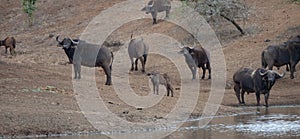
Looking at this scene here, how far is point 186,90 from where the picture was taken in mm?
27609

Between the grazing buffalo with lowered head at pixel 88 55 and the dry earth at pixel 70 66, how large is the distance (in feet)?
2.04

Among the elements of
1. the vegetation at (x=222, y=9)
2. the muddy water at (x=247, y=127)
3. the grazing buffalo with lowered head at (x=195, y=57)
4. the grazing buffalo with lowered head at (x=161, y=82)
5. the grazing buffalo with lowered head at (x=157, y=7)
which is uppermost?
the grazing buffalo with lowered head at (x=157, y=7)

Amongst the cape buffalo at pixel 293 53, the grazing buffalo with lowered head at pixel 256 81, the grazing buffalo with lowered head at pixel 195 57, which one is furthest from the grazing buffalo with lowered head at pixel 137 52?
the grazing buffalo with lowered head at pixel 256 81

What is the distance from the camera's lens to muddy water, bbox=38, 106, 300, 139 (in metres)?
16.8

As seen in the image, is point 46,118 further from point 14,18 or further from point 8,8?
point 8,8

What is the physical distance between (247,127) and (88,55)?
30.5ft

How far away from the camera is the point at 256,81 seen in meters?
23.8

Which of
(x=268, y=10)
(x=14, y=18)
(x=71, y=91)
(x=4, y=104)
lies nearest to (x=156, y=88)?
(x=71, y=91)

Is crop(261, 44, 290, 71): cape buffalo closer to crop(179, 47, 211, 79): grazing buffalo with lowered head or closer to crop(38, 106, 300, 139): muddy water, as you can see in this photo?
crop(179, 47, 211, 79): grazing buffalo with lowered head

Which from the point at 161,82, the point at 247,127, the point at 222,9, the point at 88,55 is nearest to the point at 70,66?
the point at 88,55

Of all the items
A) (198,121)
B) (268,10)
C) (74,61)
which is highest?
(268,10)

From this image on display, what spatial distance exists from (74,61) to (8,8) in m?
36.9

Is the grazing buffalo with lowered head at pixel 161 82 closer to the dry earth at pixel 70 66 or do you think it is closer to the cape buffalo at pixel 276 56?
the dry earth at pixel 70 66

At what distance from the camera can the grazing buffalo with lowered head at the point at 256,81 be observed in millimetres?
23547
